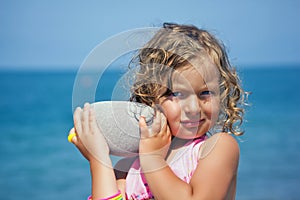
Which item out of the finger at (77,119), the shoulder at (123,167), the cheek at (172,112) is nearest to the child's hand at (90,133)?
the finger at (77,119)

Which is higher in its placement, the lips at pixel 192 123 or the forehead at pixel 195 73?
the forehead at pixel 195 73

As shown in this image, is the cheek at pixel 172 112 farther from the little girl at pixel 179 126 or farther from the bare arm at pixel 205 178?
the bare arm at pixel 205 178

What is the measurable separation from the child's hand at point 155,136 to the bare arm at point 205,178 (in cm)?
3

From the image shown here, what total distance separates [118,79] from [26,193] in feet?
22.5

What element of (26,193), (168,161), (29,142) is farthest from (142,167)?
(29,142)

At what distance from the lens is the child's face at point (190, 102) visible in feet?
6.73

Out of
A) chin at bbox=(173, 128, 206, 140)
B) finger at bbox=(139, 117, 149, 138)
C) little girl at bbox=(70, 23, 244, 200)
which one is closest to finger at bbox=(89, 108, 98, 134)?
little girl at bbox=(70, 23, 244, 200)

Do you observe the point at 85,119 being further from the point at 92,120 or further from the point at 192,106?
the point at 192,106

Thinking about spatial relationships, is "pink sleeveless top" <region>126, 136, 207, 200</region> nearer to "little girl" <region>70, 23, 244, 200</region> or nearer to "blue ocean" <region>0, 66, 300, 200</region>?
"little girl" <region>70, 23, 244, 200</region>

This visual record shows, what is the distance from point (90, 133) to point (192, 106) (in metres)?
0.38

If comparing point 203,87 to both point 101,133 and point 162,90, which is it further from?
point 101,133

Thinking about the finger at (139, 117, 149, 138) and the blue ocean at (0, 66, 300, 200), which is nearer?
the finger at (139, 117, 149, 138)

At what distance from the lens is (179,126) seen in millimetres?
2094

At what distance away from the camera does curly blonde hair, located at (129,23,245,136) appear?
2.16m
